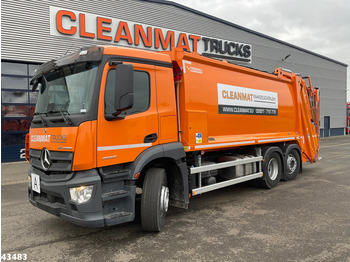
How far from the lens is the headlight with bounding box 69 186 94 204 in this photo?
3256mm

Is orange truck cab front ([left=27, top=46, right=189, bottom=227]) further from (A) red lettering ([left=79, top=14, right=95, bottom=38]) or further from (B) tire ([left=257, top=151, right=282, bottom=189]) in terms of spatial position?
(A) red lettering ([left=79, top=14, right=95, bottom=38])

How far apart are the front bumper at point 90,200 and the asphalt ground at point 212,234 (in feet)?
1.55

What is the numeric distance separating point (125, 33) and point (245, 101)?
31.3 feet

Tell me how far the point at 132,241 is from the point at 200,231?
103 cm

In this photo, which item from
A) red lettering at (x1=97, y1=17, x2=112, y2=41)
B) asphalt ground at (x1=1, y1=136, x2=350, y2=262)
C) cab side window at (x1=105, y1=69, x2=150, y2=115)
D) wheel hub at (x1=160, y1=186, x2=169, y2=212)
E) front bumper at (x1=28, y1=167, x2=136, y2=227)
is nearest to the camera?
front bumper at (x1=28, y1=167, x2=136, y2=227)

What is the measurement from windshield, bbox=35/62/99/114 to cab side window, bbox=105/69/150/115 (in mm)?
208

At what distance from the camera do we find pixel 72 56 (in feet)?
11.9

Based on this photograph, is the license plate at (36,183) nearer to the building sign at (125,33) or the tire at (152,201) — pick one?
the tire at (152,201)

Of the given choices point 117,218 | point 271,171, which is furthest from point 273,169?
point 117,218

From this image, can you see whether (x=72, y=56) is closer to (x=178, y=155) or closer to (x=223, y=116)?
(x=178, y=155)

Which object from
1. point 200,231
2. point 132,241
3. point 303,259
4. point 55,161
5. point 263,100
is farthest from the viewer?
point 263,100

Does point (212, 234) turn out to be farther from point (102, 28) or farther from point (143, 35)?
point (143, 35)

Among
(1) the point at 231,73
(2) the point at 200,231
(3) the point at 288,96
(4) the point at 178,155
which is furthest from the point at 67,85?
(3) the point at 288,96

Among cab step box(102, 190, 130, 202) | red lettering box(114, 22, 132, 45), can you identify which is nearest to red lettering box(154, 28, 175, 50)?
red lettering box(114, 22, 132, 45)
